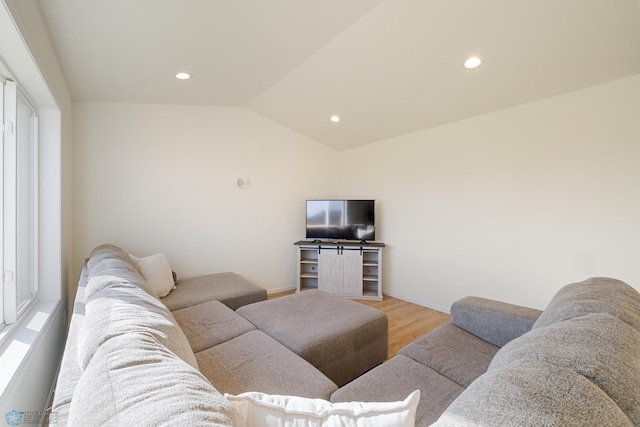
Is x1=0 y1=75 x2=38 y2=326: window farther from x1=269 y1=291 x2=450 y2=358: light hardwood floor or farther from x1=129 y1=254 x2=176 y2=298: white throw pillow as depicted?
x1=269 y1=291 x2=450 y2=358: light hardwood floor

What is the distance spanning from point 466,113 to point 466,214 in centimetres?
115

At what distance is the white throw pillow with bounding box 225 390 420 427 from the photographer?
2.09 feet

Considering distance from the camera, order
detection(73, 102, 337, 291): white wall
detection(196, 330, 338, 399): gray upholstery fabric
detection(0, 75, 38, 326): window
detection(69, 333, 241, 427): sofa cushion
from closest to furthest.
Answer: detection(69, 333, 241, 427): sofa cushion → detection(196, 330, 338, 399): gray upholstery fabric → detection(0, 75, 38, 326): window → detection(73, 102, 337, 291): white wall

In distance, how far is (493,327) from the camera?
1.74 meters

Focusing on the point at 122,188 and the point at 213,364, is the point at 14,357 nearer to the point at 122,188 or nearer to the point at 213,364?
the point at 213,364

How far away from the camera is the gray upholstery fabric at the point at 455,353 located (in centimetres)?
141

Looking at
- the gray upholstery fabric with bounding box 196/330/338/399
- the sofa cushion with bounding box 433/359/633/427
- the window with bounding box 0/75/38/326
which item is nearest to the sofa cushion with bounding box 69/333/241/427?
the sofa cushion with bounding box 433/359/633/427

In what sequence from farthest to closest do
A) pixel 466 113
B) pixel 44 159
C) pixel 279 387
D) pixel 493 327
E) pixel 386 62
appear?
pixel 466 113
pixel 386 62
pixel 44 159
pixel 493 327
pixel 279 387

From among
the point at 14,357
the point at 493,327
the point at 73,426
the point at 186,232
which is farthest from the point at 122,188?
the point at 493,327

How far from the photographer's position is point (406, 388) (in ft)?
4.21

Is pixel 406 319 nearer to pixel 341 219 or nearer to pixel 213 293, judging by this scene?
pixel 341 219

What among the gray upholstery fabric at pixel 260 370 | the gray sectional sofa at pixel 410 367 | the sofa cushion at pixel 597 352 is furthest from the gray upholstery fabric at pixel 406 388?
the sofa cushion at pixel 597 352

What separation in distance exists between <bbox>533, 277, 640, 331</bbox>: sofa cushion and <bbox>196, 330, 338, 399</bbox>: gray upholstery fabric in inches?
41.3

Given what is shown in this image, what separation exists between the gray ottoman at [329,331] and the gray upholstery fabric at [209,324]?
132mm
